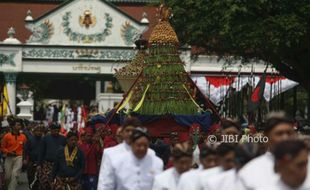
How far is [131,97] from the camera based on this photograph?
17.5 m

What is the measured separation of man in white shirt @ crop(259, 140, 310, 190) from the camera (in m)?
5.79

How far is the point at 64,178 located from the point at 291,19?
12.5 metres

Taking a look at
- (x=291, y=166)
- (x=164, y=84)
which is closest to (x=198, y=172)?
(x=291, y=166)

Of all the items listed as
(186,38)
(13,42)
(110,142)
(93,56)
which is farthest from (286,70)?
(110,142)

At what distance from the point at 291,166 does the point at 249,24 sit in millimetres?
21130

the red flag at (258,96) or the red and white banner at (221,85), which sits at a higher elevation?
the red and white banner at (221,85)

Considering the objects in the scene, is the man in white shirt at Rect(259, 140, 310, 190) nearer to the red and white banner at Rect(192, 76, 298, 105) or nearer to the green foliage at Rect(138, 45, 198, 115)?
the green foliage at Rect(138, 45, 198, 115)

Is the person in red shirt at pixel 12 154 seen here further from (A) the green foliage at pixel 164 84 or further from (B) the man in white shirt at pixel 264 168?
(B) the man in white shirt at pixel 264 168

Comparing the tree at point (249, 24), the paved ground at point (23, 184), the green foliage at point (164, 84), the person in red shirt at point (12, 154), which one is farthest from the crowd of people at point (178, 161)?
the tree at point (249, 24)

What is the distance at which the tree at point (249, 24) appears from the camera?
26.3 metres

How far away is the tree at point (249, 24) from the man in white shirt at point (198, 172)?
58.7 feet

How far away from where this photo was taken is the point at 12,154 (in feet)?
65.5

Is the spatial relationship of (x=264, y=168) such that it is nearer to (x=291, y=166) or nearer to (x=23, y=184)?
(x=291, y=166)

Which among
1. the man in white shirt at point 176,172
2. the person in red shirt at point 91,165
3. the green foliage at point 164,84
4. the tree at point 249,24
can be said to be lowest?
the person in red shirt at point 91,165
